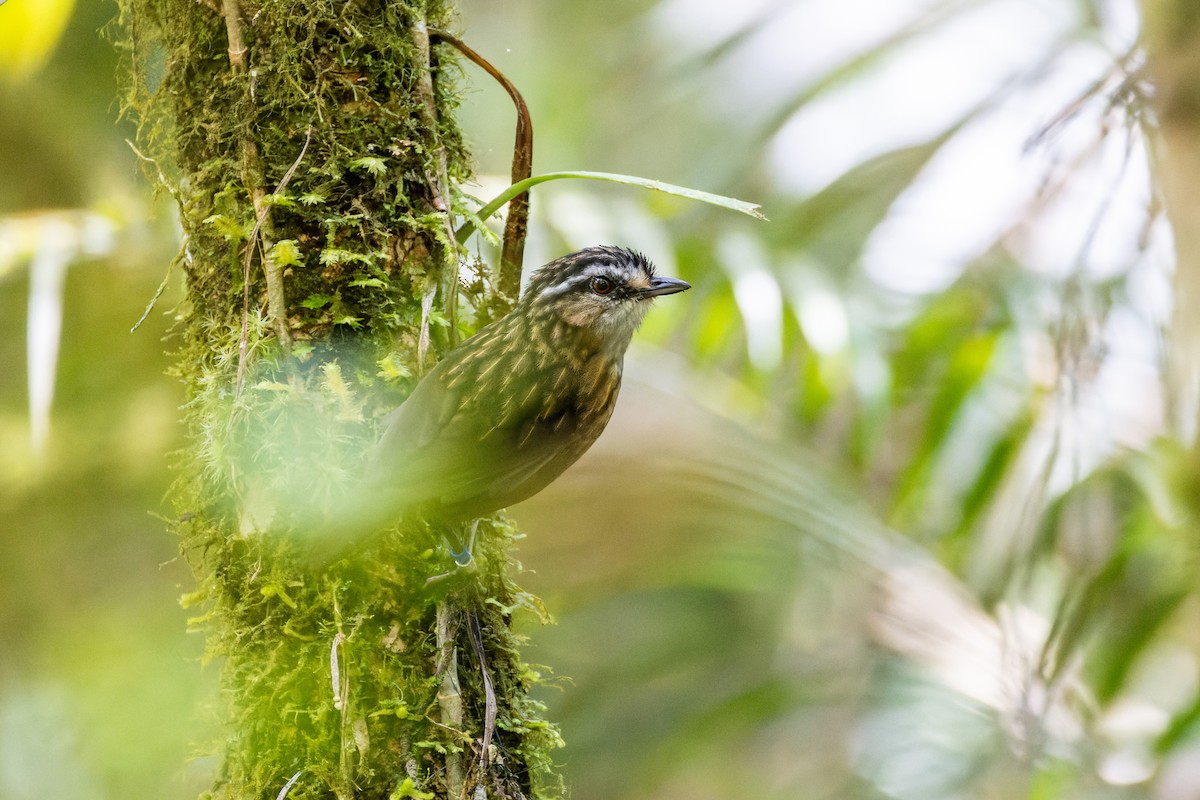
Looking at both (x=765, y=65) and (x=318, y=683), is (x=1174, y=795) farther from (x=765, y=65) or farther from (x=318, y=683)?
(x=318, y=683)

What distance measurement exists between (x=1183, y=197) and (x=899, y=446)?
12.0 feet

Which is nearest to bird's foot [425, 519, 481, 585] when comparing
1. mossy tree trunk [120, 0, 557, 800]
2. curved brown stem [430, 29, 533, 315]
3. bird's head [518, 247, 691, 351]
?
mossy tree trunk [120, 0, 557, 800]

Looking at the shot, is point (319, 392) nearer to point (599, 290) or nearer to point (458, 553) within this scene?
point (458, 553)

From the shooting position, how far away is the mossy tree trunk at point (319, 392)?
2012 mm

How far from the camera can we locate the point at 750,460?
584cm

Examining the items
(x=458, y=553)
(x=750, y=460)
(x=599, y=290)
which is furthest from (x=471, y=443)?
(x=750, y=460)

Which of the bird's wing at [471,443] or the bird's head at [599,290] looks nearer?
the bird's wing at [471,443]

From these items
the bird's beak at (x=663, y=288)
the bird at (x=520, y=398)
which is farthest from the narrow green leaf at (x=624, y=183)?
the bird's beak at (x=663, y=288)

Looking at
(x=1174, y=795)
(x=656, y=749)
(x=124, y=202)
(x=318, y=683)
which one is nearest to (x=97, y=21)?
(x=124, y=202)

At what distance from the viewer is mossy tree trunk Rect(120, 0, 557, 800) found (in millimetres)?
2012

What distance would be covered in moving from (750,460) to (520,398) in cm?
345

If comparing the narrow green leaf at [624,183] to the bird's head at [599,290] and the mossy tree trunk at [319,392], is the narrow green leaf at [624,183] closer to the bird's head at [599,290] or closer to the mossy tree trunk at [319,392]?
the mossy tree trunk at [319,392]

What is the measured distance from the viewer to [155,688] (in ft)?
12.3

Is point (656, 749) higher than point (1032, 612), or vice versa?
point (1032, 612)
